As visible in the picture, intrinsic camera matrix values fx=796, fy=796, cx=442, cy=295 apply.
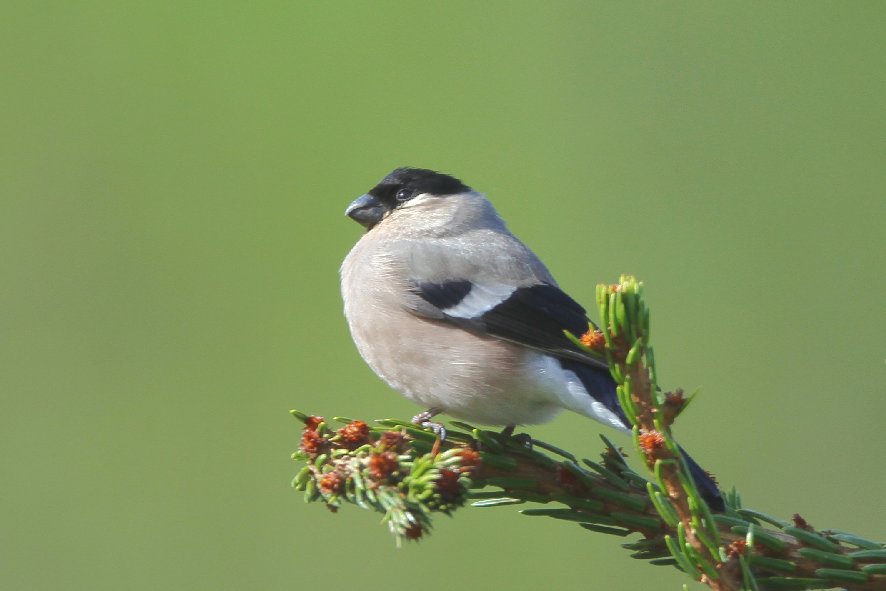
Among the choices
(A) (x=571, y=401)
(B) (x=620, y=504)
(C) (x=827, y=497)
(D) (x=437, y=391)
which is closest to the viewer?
(B) (x=620, y=504)

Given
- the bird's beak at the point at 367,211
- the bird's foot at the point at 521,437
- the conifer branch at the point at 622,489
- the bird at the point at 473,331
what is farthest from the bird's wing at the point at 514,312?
the bird's beak at the point at 367,211

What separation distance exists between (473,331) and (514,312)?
12cm

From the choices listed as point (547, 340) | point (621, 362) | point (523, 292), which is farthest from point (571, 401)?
point (621, 362)

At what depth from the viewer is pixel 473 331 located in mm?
2080

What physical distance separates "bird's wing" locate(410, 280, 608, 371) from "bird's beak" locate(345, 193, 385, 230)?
636mm

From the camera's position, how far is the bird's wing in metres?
1.93

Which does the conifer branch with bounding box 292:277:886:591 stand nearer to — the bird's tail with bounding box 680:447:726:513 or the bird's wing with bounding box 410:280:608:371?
the bird's tail with bounding box 680:447:726:513

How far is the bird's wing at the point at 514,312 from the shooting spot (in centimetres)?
193

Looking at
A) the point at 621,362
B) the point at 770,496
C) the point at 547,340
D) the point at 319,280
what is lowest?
the point at 770,496

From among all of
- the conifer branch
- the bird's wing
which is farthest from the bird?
the conifer branch

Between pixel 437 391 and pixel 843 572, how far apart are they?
1.12m

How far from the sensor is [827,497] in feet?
11.8

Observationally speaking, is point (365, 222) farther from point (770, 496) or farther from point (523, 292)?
point (770, 496)

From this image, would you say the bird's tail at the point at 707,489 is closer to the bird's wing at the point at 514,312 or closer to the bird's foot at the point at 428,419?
the bird's wing at the point at 514,312
